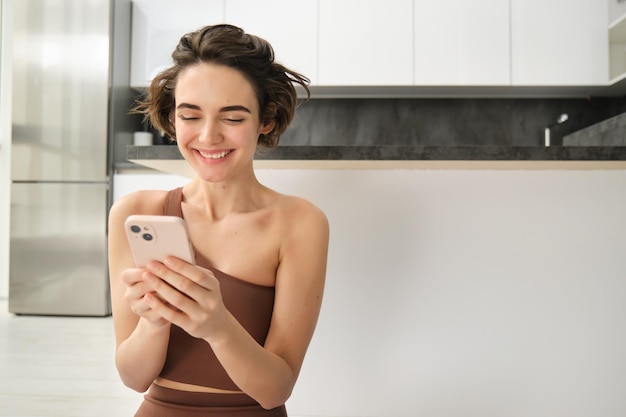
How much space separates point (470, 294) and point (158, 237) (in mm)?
917

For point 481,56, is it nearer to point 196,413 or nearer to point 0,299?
point 196,413

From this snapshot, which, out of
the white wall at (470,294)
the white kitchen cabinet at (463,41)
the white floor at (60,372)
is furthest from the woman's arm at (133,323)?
the white kitchen cabinet at (463,41)

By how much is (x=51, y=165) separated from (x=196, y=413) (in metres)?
2.97

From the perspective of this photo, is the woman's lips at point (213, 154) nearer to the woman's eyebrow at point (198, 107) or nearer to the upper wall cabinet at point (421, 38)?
the woman's eyebrow at point (198, 107)

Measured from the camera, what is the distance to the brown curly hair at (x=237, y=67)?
90 cm

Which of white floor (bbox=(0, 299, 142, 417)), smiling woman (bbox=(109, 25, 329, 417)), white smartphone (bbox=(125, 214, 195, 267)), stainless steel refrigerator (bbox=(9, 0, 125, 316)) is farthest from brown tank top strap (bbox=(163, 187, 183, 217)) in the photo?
stainless steel refrigerator (bbox=(9, 0, 125, 316))

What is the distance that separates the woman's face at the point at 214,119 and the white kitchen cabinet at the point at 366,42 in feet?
8.85

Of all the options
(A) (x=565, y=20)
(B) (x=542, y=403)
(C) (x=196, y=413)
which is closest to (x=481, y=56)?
(A) (x=565, y=20)

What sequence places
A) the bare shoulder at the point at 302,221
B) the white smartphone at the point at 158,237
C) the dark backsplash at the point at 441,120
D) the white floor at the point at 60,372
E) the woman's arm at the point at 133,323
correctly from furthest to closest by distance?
the dark backsplash at the point at 441,120 → the white floor at the point at 60,372 → the bare shoulder at the point at 302,221 → the woman's arm at the point at 133,323 → the white smartphone at the point at 158,237

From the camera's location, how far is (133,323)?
3.04 feet

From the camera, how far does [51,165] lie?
338cm

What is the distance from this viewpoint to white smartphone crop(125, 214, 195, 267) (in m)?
0.64

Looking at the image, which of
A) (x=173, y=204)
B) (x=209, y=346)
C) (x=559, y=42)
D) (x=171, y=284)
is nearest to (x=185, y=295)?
(x=171, y=284)

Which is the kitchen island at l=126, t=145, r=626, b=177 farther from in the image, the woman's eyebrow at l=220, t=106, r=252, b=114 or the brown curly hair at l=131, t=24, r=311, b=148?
the woman's eyebrow at l=220, t=106, r=252, b=114
